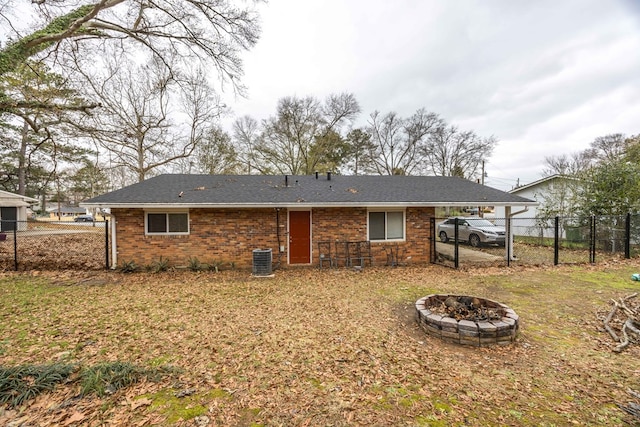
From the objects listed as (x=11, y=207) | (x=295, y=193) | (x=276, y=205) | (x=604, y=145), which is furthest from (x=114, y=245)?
(x=604, y=145)

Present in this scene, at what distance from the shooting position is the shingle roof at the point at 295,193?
8734mm

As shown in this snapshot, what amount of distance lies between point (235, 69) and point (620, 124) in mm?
28332

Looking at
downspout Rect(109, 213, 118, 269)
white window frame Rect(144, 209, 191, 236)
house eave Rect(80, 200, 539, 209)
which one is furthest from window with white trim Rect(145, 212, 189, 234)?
downspout Rect(109, 213, 118, 269)

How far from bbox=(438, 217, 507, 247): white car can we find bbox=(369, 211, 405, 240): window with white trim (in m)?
4.95

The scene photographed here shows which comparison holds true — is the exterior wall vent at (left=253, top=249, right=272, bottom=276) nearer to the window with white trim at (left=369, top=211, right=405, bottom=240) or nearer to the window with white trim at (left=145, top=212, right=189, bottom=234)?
the window with white trim at (left=145, top=212, right=189, bottom=234)

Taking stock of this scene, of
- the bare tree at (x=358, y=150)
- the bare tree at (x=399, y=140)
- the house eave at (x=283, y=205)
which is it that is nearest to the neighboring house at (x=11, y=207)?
the house eave at (x=283, y=205)

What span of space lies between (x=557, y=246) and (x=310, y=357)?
10.3m

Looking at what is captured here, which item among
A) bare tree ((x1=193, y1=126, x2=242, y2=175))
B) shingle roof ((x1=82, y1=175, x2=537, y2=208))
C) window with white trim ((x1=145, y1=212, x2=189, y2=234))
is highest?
bare tree ((x1=193, y1=126, x2=242, y2=175))

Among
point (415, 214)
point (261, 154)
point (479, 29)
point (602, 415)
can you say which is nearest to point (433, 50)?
point (479, 29)

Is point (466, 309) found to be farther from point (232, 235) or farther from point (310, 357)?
point (232, 235)

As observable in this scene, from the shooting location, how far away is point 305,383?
305 cm

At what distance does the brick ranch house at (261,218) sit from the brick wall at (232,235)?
0.10ft

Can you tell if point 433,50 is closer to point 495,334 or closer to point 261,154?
point 495,334

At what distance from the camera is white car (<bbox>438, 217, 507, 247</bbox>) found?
13.1 m
